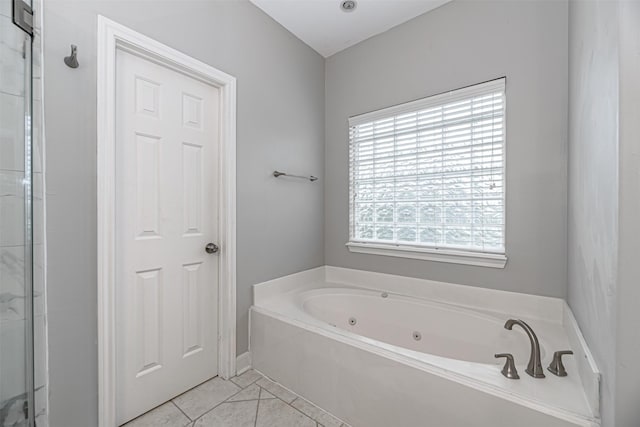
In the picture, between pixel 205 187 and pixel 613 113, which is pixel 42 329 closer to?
pixel 205 187

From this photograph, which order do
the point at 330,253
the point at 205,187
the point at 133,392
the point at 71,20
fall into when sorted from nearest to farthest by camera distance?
the point at 71,20
the point at 133,392
the point at 205,187
the point at 330,253

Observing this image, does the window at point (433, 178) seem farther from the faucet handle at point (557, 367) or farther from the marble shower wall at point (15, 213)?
the marble shower wall at point (15, 213)

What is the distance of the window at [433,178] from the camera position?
6.15 feet

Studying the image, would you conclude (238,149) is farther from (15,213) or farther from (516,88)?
(516,88)

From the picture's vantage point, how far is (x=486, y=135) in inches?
74.3

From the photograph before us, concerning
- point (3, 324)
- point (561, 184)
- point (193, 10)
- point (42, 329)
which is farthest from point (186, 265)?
point (561, 184)

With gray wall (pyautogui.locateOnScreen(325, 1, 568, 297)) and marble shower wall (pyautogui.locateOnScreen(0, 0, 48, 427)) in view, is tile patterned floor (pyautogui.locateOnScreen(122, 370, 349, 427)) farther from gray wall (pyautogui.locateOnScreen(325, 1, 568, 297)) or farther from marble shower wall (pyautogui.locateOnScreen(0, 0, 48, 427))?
gray wall (pyautogui.locateOnScreen(325, 1, 568, 297))

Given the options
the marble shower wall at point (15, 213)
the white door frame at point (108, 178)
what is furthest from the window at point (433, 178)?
the marble shower wall at point (15, 213)

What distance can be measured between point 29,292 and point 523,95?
106 inches

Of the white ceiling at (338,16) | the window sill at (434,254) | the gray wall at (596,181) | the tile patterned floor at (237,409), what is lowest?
the tile patterned floor at (237,409)

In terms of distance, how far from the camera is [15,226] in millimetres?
1022

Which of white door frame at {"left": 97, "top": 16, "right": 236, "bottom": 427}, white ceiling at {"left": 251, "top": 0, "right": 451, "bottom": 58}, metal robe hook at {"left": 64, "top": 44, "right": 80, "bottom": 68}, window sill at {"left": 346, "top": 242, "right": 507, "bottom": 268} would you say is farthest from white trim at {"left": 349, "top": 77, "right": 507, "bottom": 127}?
metal robe hook at {"left": 64, "top": 44, "right": 80, "bottom": 68}

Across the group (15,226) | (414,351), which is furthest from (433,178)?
(15,226)

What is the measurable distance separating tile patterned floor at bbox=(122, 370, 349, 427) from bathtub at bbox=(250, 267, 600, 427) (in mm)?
72
